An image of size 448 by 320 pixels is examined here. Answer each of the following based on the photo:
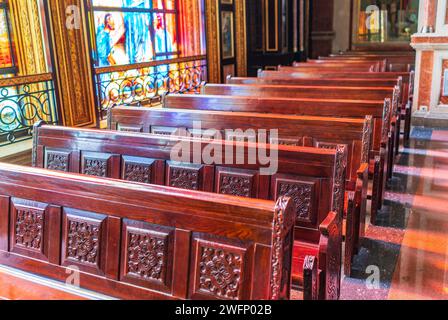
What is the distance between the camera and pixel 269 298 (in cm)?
137

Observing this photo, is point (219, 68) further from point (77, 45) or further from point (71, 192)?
point (71, 192)

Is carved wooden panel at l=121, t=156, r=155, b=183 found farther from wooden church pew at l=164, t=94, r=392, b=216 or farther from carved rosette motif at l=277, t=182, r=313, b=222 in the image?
wooden church pew at l=164, t=94, r=392, b=216

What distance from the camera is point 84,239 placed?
1714mm

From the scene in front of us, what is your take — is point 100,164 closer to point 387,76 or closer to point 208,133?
point 208,133

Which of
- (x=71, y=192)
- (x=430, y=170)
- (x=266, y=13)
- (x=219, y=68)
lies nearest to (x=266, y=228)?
(x=71, y=192)

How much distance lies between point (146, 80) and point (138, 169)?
476 centimetres

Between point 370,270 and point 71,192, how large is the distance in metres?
1.77

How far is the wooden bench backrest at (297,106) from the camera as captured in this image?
3.46 m

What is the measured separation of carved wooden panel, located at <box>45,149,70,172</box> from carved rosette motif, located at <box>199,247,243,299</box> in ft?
5.00

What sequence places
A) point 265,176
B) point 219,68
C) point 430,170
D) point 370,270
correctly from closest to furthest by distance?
point 265,176
point 370,270
point 430,170
point 219,68

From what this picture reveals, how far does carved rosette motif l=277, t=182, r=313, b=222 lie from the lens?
7.23 ft

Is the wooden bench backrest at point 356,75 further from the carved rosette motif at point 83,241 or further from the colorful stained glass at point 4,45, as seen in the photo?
the carved rosette motif at point 83,241

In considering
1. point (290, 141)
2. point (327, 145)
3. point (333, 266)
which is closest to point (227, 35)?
point (290, 141)

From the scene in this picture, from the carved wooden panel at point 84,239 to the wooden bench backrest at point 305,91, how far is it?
9.77ft
